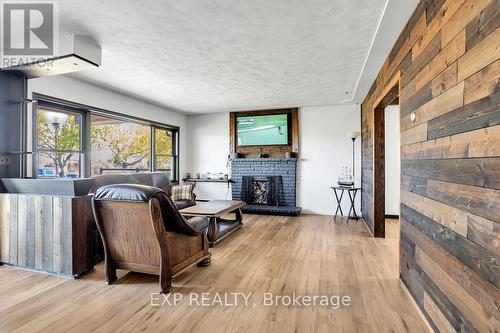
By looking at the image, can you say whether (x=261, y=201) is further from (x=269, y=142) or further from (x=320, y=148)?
(x=320, y=148)

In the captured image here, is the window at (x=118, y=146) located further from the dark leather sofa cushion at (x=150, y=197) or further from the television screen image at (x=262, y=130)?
the dark leather sofa cushion at (x=150, y=197)

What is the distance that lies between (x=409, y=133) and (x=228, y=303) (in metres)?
2.14

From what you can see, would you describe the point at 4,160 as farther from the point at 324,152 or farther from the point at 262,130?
the point at 324,152

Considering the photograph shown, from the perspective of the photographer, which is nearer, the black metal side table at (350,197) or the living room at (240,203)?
the living room at (240,203)

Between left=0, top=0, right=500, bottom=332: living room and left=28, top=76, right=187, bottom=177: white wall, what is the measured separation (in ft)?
0.09

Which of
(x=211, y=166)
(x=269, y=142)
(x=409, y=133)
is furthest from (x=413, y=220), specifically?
(x=211, y=166)

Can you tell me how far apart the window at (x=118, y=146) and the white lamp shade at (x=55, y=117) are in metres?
0.50

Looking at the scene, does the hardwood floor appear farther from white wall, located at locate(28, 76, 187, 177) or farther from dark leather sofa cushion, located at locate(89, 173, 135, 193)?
white wall, located at locate(28, 76, 187, 177)

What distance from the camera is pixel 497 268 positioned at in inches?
43.0

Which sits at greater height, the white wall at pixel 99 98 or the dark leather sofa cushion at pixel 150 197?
the white wall at pixel 99 98

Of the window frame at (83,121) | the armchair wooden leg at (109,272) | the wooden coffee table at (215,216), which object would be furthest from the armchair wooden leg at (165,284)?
the window frame at (83,121)

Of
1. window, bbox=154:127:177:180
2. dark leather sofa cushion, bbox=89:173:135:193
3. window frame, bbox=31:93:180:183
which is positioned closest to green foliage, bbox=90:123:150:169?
window frame, bbox=31:93:180:183

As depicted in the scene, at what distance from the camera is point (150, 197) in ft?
7.01

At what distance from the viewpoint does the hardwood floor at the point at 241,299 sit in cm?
183
